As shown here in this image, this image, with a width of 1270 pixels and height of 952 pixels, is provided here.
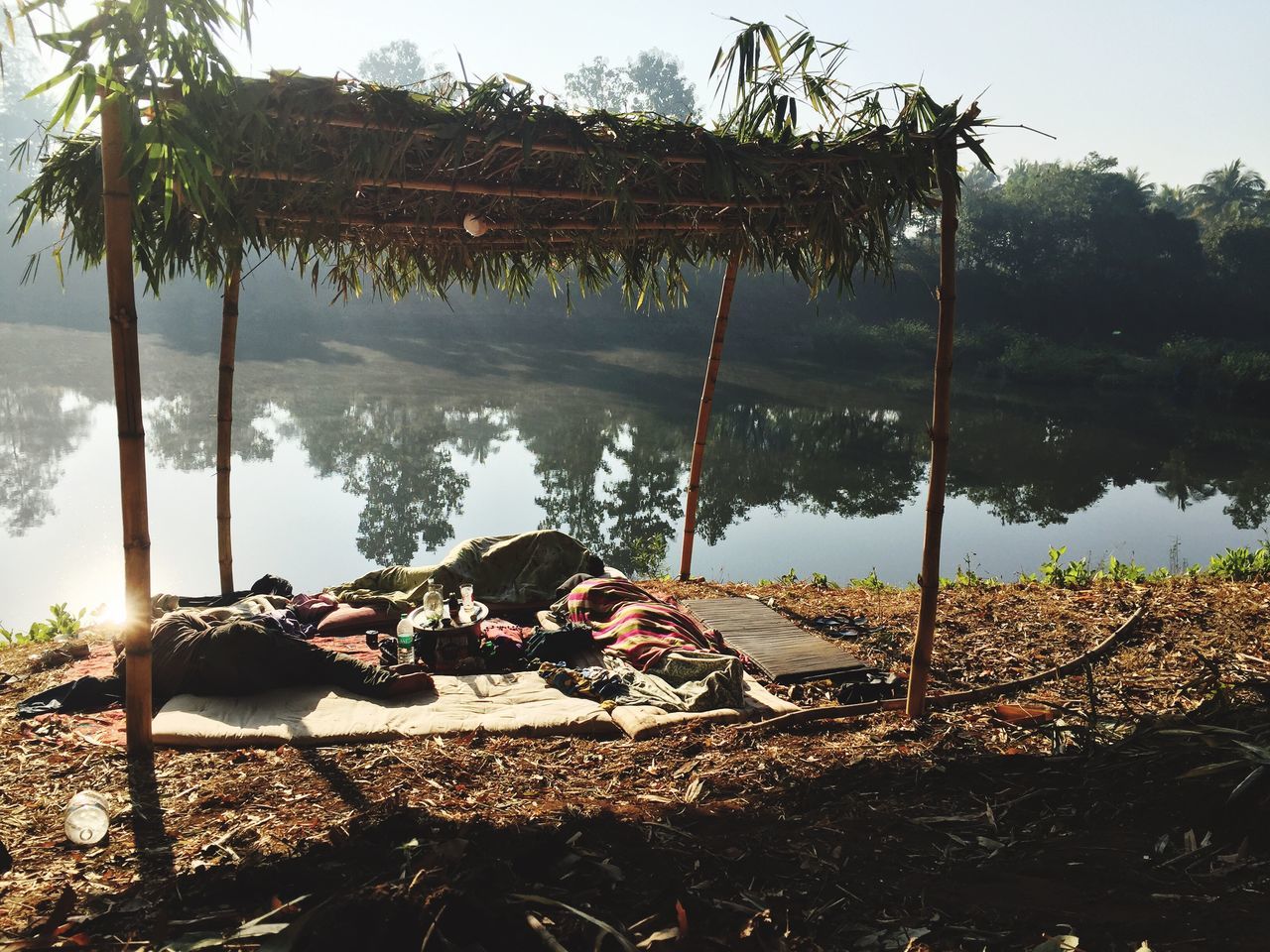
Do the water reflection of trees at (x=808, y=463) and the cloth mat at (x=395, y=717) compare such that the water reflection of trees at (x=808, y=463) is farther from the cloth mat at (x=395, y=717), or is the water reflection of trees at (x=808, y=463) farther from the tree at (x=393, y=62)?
the tree at (x=393, y=62)

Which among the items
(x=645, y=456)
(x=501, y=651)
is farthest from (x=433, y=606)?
(x=645, y=456)

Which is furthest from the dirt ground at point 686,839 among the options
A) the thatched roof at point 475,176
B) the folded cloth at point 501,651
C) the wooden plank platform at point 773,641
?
the thatched roof at point 475,176

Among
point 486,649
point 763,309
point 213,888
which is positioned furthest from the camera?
point 763,309

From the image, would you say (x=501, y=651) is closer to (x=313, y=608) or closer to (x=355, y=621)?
(x=355, y=621)

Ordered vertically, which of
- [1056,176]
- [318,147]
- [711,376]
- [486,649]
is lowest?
[486,649]

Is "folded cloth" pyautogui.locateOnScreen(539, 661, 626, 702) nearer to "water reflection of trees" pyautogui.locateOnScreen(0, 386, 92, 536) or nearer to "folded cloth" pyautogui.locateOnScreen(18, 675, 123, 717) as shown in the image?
"folded cloth" pyautogui.locateOnScreen(18, 675, 123, 717)

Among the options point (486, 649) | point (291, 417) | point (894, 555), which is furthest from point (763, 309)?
point (486, 649)

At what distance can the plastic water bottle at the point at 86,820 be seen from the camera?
2.17m

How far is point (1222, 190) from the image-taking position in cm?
3231

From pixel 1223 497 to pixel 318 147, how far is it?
1257cm

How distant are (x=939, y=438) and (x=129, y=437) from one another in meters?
2.66

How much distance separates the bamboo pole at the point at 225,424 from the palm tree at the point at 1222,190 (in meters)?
33.2

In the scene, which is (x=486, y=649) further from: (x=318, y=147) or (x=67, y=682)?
(x=318, y=147)

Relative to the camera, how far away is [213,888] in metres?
1.81
